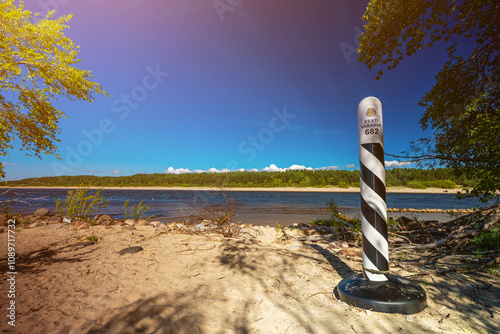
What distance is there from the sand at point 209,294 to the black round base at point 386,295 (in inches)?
3.8

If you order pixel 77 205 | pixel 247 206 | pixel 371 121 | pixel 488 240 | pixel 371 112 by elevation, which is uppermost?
pixel 371 112

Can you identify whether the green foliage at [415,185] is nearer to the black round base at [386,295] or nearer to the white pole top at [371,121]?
the black round base at [386,295]

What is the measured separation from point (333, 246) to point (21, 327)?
19.4 feet

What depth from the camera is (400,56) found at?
5.27 m

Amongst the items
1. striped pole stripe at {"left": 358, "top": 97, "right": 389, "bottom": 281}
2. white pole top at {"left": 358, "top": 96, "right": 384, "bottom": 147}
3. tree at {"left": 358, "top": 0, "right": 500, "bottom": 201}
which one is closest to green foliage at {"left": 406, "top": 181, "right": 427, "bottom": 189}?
tree at {"left": 358, "top": 0, "right": 500, "bottom": 201}

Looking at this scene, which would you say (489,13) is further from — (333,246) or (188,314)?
(188,314)

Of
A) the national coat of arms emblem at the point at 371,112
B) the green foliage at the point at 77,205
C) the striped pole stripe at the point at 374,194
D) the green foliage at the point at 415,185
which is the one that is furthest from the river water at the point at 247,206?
the green foliage at the point at 415,185

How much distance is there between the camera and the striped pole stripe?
3.02m

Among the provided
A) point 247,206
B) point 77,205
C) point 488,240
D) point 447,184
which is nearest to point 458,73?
point 488,240

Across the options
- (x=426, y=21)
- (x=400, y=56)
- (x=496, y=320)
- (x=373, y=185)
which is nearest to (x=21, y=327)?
(x=373, y=185)

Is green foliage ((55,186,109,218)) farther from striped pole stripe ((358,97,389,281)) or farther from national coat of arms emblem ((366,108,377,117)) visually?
national coat of arms emblem ((366,108,377,117))

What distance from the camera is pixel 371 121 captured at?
307cm

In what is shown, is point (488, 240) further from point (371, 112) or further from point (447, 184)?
point (447, 184)

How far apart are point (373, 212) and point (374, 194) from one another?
250mm
